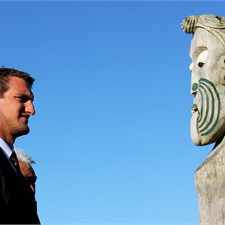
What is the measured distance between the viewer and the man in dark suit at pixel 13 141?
198 centimetres

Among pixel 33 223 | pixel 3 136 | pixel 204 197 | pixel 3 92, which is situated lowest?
pixel 204 197

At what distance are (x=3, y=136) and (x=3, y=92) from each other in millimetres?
225

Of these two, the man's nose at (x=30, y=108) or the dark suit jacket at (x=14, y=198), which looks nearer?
the dark suit jacket at (x=14, y=198)

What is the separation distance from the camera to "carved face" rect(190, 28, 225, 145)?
455 centimetres

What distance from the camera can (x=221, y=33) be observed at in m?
4.81

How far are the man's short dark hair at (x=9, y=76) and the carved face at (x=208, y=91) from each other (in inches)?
100

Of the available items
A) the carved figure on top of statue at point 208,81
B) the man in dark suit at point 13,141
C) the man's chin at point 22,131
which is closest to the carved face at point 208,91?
the carved figure on top of statue at point 208,81

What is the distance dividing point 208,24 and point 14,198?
348cm

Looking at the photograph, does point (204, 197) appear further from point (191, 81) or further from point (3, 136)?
A: point (3, 136)

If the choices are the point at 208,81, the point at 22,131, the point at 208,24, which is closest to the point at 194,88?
the point at 208,81

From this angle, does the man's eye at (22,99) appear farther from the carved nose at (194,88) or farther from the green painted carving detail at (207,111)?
the carved nose at (194,88)

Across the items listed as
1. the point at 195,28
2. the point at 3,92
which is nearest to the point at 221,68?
the point at 195,28

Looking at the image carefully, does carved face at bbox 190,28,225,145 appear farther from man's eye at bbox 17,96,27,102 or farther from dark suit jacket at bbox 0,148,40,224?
dark suit jacket at bbox 0,148,40,224

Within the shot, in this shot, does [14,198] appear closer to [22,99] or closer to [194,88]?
[22,99]
